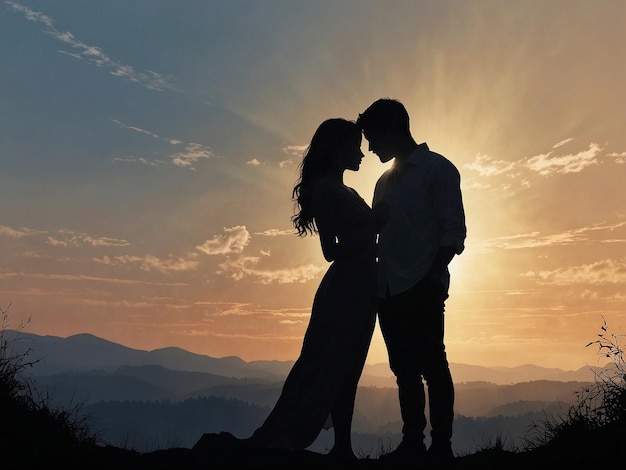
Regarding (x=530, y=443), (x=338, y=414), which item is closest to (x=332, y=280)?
(x=338, y=414)

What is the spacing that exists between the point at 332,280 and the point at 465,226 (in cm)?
136

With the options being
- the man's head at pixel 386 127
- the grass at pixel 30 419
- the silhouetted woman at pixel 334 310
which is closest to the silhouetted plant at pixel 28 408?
the grass at pixel 30 419

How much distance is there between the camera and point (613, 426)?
5.77m

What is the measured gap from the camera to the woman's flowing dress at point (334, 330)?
245 inches

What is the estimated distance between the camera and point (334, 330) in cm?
634

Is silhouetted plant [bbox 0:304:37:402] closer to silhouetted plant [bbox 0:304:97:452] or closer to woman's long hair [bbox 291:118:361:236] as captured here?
silhouetted plant [bbox 0:304:97:452]

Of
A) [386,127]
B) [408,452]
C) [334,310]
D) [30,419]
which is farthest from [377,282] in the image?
[30,419]

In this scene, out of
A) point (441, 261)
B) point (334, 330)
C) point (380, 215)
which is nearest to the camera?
point (441, 261)

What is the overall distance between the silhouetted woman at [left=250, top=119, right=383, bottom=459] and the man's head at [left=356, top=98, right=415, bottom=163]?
0.46 feet

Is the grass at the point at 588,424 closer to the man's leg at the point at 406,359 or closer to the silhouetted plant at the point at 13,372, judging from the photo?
the man's leg at the point at 406,359

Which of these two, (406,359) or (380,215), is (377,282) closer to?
(380,215)

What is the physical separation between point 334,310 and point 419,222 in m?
1.18

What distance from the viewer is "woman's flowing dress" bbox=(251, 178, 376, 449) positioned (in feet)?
20.4

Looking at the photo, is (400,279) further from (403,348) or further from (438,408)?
(438,408)
